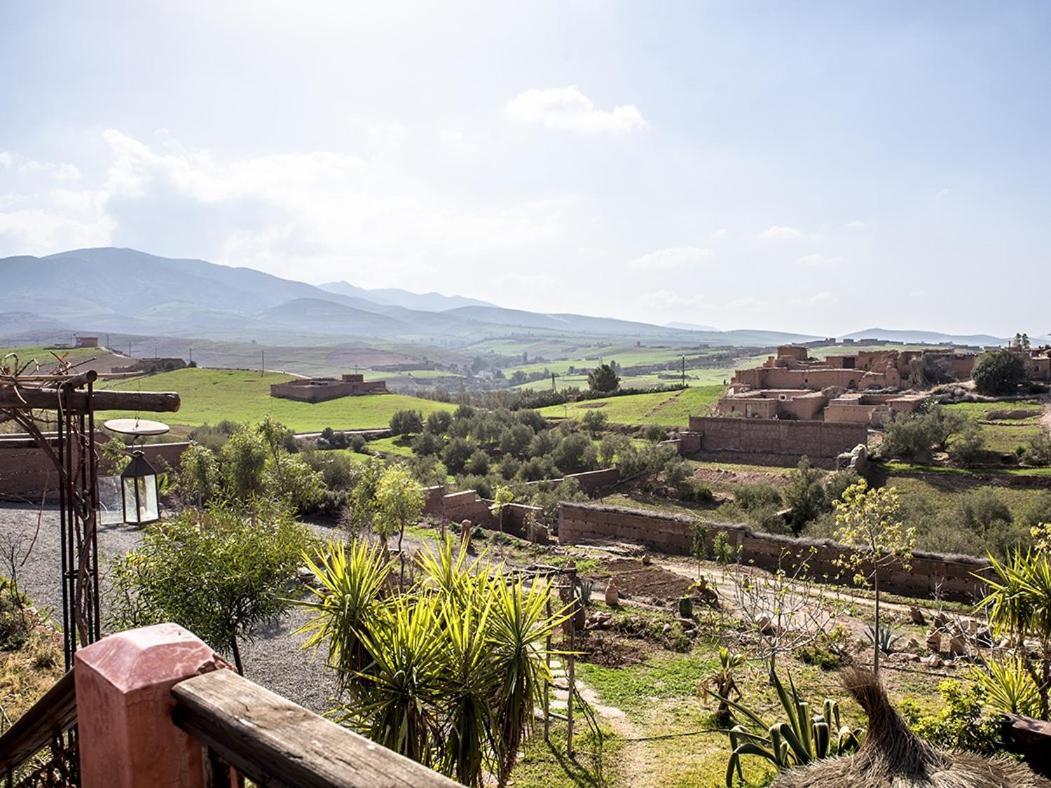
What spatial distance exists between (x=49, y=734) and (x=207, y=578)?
668 centimetres

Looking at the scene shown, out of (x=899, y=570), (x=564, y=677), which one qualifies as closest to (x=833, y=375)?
(x=899, y=570)

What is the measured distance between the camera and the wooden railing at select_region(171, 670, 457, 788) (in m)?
1.36

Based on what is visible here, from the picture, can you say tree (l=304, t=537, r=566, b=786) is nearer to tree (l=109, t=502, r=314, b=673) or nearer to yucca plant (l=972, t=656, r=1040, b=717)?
tree (l=109, t=502, r=314, b=673)

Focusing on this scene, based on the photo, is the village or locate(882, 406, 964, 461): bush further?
locate(882, 406, 964, 461): bush

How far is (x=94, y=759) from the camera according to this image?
188 centimetres

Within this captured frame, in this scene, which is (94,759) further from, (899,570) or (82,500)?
(899,570)

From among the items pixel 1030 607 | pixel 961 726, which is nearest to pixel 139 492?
pixel 961 726

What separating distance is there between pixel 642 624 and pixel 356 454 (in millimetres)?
27547

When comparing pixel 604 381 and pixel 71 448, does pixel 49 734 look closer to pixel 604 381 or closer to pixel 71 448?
A: pixel 71 448

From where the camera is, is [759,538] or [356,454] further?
[356,454]

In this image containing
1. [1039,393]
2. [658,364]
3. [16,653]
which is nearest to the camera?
[16,653]

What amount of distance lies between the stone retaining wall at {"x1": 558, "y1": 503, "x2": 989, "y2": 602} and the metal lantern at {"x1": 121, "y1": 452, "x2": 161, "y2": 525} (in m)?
10.3

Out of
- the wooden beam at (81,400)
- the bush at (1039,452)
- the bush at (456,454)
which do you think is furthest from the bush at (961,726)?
the bush at (456,454)

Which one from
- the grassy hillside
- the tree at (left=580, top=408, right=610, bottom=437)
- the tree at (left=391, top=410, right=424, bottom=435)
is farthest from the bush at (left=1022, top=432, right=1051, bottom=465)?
the grassy hillside
